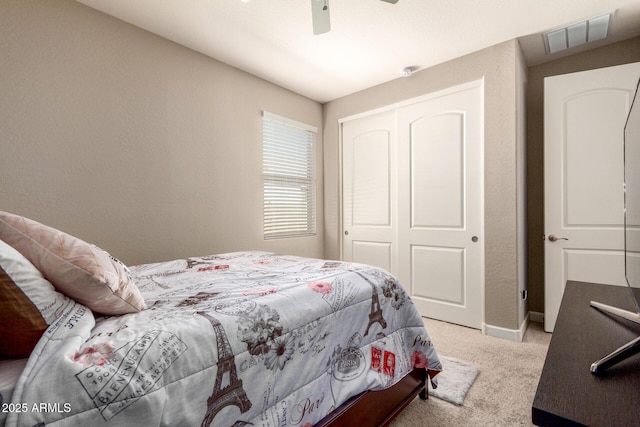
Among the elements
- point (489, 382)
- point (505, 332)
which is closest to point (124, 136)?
point (489, 382)

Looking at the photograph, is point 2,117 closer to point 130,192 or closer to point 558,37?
point 130,192

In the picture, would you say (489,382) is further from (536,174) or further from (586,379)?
(536,174)

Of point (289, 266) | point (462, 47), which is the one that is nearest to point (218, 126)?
point (289, 266)

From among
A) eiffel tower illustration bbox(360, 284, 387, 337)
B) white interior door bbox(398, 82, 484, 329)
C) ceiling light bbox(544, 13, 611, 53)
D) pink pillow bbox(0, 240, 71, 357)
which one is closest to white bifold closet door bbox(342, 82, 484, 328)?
white interior door bbox(398, 82, 484, 329)

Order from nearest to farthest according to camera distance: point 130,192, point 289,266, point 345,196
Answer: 1. point 289,266
2. point 130,192
3. point 345,196

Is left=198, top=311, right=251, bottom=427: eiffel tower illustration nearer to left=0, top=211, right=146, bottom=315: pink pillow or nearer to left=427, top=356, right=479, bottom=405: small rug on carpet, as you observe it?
left=0, top=211, right=146, bottom=315: pink pillow

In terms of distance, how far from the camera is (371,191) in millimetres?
3588

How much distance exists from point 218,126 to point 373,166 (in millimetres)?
1771

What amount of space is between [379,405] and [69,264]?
138 centimetres

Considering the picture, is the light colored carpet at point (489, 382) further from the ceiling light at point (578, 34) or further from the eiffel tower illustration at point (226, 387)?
the ceiling light at point (578, 34)

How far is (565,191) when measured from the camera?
8.57 ft

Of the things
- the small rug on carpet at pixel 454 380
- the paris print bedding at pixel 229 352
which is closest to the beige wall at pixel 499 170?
the small rug on carpet at pixel 454 380

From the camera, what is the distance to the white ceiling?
7.02ft

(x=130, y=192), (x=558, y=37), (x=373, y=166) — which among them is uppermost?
(x=558, y=37)
